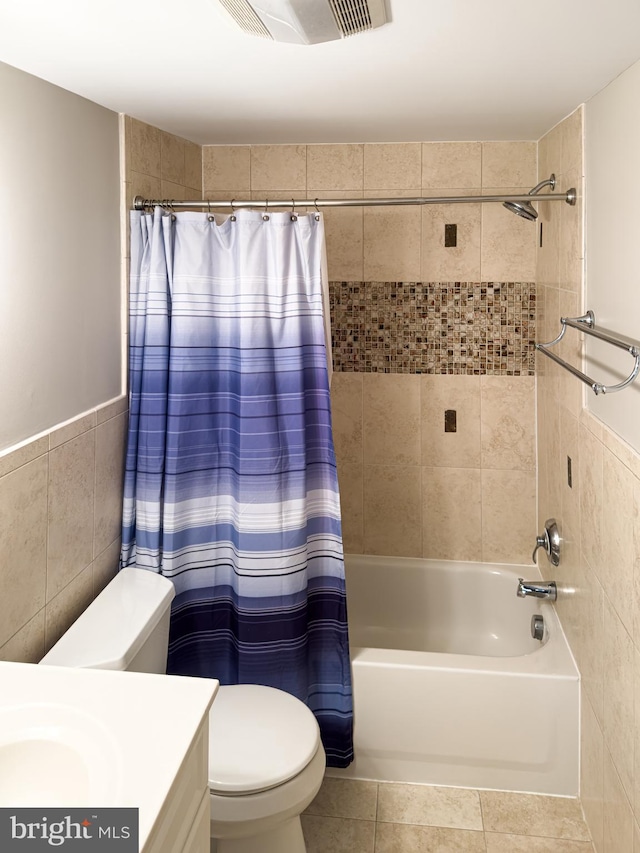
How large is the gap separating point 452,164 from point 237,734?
7.56 feet

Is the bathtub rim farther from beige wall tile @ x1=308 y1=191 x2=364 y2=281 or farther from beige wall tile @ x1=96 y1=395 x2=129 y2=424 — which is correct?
beige wall tile @ x1=308 y1=191 x2=364 y2=281

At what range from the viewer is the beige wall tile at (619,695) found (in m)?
1.77

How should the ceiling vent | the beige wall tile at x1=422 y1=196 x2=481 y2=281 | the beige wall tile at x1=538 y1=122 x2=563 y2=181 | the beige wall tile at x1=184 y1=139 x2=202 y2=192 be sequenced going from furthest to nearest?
the beige wall tile at x1=422 y1=196 x2=481 y2=281 < the beige wall tile at x1=184 y1=139 x2=202 y2=192 < the beige wall tile at x1=538 y1=122 x2=563 y2=181 < the ceiling vent

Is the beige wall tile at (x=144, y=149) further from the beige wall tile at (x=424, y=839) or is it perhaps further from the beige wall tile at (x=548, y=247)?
the beige wall tile at (x=424, y=839)

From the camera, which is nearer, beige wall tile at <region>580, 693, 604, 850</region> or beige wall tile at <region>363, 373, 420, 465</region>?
beige wall tile at <region>580, 693, 604, 850</region>

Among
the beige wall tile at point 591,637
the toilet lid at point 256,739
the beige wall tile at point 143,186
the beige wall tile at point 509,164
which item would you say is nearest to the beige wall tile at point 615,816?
the beige wall tile at point 591,637

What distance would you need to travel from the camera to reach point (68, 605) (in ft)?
6.76

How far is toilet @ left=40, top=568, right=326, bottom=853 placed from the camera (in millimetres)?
1781

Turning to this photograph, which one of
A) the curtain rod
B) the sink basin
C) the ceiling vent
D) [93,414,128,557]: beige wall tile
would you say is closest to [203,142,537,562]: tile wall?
the curtain rod

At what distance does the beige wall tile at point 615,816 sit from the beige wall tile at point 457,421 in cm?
138

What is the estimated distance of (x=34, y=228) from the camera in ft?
6.07

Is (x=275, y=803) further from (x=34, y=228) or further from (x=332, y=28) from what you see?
(x=332, y=28)

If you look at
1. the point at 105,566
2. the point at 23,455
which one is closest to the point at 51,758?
the point at 23,455

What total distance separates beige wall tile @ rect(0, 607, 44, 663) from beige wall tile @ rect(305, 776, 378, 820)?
105 cm
